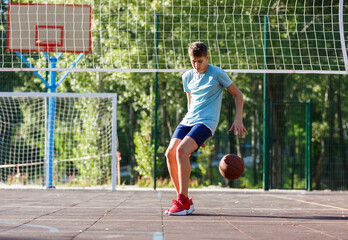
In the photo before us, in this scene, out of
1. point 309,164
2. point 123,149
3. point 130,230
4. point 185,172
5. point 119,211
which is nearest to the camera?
point 130,230

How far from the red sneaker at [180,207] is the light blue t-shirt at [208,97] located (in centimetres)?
75

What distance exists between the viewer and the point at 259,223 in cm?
529

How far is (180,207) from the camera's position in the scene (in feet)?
19.2

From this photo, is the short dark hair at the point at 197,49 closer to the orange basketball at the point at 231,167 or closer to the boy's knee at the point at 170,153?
the boy's knee at the point at 170,153

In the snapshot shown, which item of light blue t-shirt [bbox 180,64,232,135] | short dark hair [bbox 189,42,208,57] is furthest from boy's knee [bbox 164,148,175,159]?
short dark hair [bbox 189,42,208,57]

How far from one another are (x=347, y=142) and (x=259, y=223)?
20.8 metres

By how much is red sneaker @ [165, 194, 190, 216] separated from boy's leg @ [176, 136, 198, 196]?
60mm

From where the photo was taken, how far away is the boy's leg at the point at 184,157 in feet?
19.1

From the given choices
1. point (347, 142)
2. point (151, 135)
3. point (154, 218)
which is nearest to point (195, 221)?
point (154, 218)

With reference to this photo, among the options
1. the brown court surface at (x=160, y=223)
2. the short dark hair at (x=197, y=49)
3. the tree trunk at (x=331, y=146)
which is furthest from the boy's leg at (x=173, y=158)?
the tree trunk at (x=331, y=146)

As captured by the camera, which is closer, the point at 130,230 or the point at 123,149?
the point at 130,230

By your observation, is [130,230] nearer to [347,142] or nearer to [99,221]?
[99,221]

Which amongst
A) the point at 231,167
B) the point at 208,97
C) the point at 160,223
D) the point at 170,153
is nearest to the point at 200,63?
the point at 208,97

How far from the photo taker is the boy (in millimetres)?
5848
